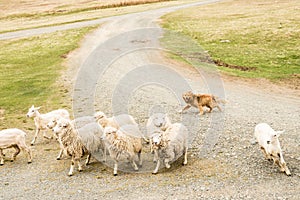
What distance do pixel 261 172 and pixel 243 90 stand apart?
10180 mm

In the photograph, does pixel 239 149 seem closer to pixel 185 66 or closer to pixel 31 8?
pixel 185 66

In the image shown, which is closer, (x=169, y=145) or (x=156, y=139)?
(x=156, y=139)

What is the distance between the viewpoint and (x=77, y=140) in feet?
42.0

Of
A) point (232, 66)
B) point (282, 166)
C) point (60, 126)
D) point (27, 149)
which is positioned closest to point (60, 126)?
point (60, 126)

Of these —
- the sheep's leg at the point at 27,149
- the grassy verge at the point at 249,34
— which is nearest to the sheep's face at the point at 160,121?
the sheep's leg at the point at 27,149

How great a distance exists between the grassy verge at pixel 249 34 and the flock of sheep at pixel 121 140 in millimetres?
12499

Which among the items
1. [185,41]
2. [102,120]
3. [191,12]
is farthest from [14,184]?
[191,12]

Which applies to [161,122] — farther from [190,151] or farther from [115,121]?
[115,121]

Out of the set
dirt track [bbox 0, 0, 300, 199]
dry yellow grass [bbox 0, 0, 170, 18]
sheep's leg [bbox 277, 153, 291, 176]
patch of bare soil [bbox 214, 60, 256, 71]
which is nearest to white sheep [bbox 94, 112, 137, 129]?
dirt track [bbox 0, 0, 300, 199]

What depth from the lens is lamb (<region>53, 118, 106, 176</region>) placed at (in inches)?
501

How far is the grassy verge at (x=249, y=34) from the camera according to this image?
26219mm

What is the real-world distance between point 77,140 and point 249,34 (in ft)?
88.2

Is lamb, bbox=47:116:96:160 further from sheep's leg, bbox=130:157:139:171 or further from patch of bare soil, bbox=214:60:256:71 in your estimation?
patch of bare soil, bbox=214:60:256:71

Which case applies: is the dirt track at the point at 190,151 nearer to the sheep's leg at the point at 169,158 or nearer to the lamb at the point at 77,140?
the sheep's leg at the point at 169,158
